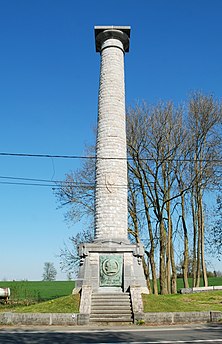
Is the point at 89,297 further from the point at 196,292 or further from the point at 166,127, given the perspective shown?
the point at 166,127

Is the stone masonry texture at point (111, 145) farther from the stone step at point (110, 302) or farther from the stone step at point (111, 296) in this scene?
the stone step at point (110, 302)

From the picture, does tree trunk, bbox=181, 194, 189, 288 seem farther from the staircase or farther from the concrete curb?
the concrete curb

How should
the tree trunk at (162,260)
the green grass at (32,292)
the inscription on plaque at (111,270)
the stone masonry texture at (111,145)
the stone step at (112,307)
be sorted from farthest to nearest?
1. the tree trunk at (162,260)
2. the green grass at (32,292)
3. the stone masonry texture at (111,145)
4. the inscription on plaque at (111,270)
5. the stone step at (112,307)

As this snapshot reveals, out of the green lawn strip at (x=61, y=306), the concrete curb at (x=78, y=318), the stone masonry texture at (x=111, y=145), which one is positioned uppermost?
the stone masonry texture at (x=111, y=145)

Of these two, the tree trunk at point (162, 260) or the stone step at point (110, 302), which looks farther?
the tree trunk at point (162, 260)

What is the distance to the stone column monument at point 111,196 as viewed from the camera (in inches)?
773

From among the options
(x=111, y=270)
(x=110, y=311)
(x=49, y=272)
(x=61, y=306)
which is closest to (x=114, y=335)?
(x=110, y=311)

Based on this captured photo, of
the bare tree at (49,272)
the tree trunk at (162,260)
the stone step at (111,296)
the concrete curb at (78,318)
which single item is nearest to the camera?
the concrete curb at (78,318)

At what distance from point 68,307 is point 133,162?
16789 mm

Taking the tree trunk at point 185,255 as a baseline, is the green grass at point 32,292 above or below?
below

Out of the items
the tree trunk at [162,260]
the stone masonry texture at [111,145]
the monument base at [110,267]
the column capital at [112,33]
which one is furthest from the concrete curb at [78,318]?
the column capital at [112,33]

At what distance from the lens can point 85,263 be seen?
1998 cm

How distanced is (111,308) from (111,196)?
6263 millimetres

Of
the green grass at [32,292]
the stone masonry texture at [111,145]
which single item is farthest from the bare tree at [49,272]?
the stone masonry texture at [111,145]
